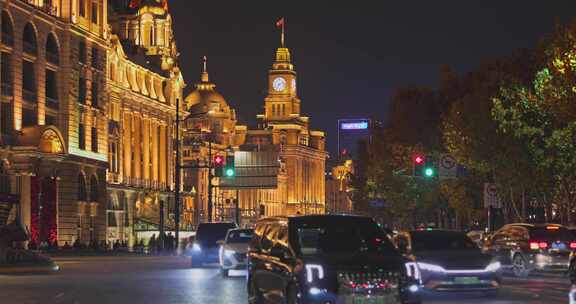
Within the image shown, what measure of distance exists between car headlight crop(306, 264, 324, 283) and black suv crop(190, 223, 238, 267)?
91.3 feet

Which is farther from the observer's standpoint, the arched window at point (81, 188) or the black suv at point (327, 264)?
the arched window at point (81, 188)

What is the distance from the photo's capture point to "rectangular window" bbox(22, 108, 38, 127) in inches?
2788

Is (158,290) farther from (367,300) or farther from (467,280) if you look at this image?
(367,300)

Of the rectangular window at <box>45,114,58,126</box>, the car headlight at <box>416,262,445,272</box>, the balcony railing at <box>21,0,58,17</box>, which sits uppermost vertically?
the balcony railing at <box>21,0,58,17</box>

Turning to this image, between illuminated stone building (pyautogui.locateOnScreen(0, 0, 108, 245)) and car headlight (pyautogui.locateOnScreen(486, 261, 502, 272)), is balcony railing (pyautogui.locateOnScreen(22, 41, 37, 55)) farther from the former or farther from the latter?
car headlight (pyautogui.locateOnScreen(486, 261, 502, 272))

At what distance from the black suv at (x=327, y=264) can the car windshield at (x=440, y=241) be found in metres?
7.98

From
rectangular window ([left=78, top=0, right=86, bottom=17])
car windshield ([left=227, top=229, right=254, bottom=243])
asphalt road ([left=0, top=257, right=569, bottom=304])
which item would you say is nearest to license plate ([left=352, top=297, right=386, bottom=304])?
asphalt road ([left=0, top=257, right=569, bottom=304])

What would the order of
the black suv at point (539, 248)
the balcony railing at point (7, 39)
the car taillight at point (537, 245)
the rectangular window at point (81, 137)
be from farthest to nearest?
the rectangular window at point (81, 137)
the balcony railing at point (7, 39)
the car taillight at point (537, 245)
the black suv at point (539, 248)

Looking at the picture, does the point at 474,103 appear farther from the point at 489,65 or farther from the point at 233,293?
the point at 233,293

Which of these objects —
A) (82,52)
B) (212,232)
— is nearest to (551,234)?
(212,232)

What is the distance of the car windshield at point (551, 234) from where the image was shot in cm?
3569

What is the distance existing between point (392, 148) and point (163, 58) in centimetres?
5304

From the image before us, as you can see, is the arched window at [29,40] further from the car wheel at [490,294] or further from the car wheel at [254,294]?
the car wheel at [254,294]

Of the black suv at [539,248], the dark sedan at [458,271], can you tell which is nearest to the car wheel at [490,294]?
the dark sedan at [458,271]
